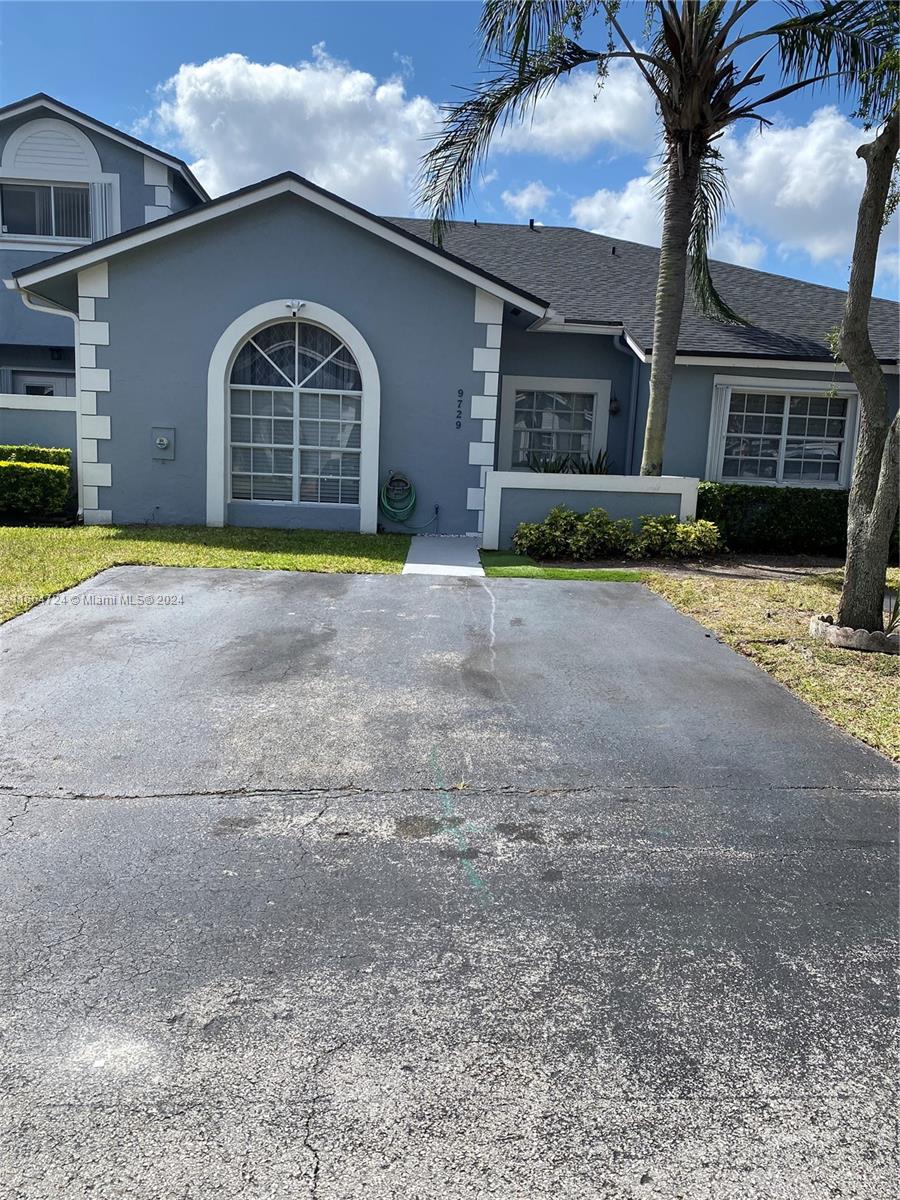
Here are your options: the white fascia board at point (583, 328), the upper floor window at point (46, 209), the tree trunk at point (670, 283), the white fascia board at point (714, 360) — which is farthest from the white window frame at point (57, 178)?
the tree trunk at point (670, 283)

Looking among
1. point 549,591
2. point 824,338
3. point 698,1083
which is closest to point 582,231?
point 824,338

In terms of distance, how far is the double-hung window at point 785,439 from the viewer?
15.1m

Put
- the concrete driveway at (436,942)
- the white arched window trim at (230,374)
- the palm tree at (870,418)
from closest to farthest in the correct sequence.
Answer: the concrete driveway at (436,942)
the palm tree at (870,418)
the white arched window trim at (230,374)

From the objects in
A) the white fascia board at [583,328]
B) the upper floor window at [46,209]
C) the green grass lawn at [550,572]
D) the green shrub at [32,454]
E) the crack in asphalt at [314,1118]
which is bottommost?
the crack in asphalt at [314,1118]

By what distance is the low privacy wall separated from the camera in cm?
1209

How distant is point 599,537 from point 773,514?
3.03 metres

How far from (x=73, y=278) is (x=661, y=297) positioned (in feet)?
27.9

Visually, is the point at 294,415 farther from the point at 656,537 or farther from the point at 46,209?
the point at 46,209

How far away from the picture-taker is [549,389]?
15422mm

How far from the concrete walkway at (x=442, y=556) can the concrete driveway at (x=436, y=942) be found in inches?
172

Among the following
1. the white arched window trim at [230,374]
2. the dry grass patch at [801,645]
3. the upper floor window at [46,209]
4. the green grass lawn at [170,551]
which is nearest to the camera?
the dry grass patch at [801,645]

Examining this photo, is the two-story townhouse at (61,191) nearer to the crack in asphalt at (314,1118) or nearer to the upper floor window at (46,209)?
the upper floor window at (46,209)

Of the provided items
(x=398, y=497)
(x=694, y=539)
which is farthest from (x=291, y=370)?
(x=694, y=539)

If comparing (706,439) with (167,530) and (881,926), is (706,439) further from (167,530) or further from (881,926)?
(881,926)
